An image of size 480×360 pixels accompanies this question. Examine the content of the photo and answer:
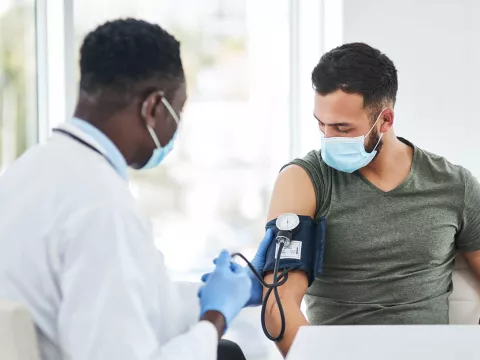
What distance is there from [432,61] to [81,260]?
2060mm

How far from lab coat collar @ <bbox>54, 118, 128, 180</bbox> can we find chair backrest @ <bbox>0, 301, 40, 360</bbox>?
305 mm

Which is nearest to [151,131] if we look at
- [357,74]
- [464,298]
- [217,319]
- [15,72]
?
[217,319]

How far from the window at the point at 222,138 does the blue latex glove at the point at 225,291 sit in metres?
1.77

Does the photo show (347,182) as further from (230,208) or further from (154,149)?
(230,208)

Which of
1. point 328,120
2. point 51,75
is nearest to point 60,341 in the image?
point 328,120

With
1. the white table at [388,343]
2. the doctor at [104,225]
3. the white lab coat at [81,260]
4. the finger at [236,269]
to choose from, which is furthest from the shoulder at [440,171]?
the white lab coat at [81,260]

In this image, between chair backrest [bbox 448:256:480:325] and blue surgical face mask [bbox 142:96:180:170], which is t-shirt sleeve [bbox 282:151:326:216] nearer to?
chair backrest [bbox 448:256:480:325]

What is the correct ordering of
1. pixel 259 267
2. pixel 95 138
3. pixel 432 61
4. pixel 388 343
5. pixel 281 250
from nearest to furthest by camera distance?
1. pixel 95 138
2. pixel 388 343
3. pixel 281 250
4. pixel 259 267
5. pixel 432 61

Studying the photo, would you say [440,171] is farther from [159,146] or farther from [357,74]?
[159,146]

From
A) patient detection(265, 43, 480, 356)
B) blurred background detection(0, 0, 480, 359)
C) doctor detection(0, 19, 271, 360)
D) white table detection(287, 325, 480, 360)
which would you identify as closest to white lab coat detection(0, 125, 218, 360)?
doctor detection(0, 19, 271, 360)

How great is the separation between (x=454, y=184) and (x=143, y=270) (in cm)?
115

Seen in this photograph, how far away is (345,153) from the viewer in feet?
6.46

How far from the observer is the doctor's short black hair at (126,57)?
1279 millimetres

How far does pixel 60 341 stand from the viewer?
1167mm
